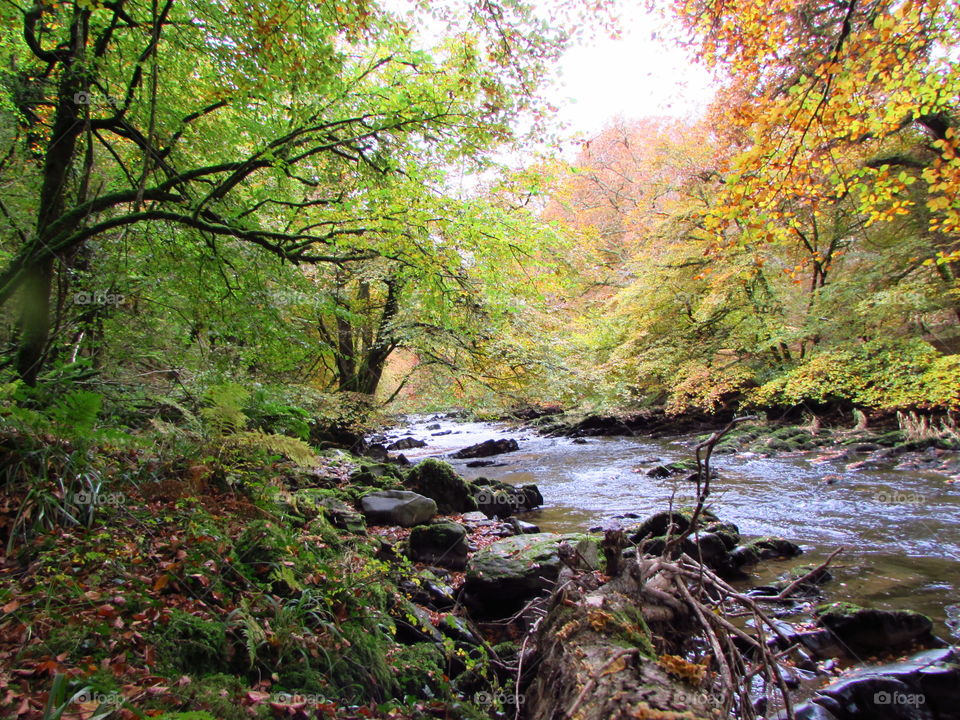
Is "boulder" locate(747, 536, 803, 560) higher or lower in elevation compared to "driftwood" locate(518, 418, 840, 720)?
lower

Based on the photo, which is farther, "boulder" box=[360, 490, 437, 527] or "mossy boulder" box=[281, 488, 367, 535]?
"boulder" box=[360, 490, 437, 527]

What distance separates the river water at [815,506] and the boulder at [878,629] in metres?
0.45

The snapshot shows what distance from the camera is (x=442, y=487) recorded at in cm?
946

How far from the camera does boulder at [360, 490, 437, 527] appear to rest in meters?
7.70

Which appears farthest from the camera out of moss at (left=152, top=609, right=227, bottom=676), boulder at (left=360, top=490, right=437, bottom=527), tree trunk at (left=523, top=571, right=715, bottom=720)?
boulder at (left=360, top=490, right=437, bottom=527)

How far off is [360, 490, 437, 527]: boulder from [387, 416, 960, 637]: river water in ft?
7.24

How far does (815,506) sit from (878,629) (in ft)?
17.2

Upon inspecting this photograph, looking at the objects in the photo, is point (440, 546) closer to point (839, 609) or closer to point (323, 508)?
point (323, 508)

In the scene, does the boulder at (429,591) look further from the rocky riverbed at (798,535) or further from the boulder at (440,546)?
the boulder at (440,546)

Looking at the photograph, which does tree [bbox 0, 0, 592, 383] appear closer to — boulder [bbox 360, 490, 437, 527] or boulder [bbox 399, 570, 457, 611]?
boulder [bbox 399, 570, 457, 611]

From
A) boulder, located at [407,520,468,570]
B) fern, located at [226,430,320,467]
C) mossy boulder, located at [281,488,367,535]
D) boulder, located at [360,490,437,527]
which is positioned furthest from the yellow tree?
boulder, located at [360,490,437,527]

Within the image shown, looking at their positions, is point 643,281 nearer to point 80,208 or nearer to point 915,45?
point 915,45

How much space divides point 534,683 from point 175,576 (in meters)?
2.27

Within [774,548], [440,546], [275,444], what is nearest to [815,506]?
[774,548]
